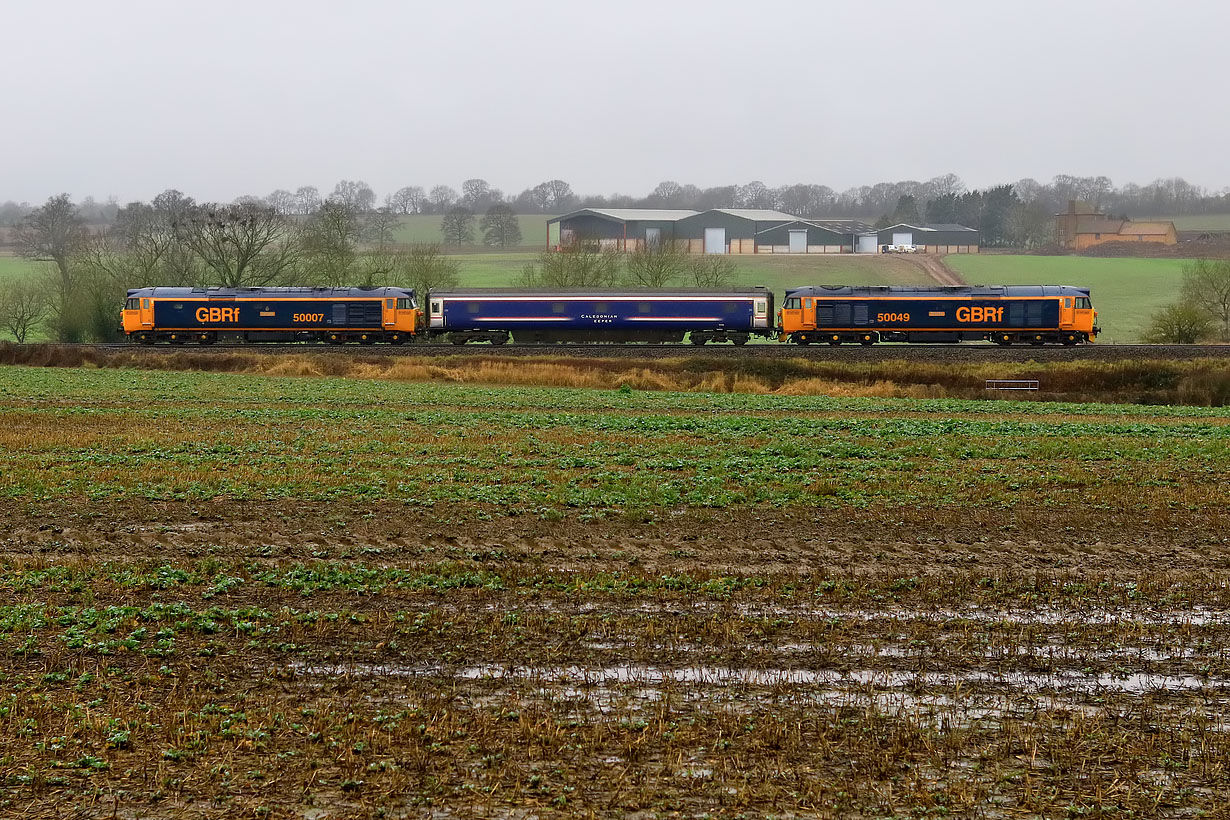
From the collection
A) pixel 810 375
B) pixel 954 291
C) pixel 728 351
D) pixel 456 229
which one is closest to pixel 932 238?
pixel 456 229

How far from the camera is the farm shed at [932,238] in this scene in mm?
156000

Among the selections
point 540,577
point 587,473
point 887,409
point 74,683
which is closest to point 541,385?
point 887,409

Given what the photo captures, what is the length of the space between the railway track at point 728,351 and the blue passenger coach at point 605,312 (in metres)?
1.46

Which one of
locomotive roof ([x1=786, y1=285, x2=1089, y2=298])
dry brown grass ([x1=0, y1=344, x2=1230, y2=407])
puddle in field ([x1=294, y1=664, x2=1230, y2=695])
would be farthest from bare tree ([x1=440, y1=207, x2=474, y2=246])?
puddle in field ([x1=294, y1=664, x2=1230, y2=695])

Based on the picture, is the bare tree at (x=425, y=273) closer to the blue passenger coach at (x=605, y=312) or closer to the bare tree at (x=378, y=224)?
the blue passenger coach at (x=605, y=312)

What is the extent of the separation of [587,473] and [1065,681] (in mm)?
13079

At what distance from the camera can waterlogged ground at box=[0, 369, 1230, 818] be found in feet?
28.0

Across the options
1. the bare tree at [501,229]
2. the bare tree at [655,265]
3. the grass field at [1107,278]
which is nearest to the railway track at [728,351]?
the bare tree at [655,265]

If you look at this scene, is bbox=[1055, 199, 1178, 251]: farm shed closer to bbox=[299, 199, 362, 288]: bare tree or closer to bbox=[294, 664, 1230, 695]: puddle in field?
bbox=[299, 199, 362, 288]: bare tree

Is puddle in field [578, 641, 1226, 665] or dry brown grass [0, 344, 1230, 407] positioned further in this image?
dry brown grass [0, 344, 1230, 407]

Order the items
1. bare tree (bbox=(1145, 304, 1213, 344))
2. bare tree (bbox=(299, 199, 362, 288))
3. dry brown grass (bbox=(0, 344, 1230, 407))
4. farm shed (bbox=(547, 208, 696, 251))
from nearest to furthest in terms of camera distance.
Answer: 1. dry brown grass (bbox=(0, 344, 1230, 407))
2. bare tree (bbox=(1145, 304, 1213, 344))
3. bare tree (bbox=(299, 199, 362, 288))
4. farm shed (bbox=(547, 208, 696, 251))

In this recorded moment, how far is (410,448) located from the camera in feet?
86.9

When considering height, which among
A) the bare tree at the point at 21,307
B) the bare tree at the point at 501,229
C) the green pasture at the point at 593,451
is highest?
the bare tree at the point at 501,229

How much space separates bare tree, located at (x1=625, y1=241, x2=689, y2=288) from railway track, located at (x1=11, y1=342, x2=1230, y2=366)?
23.5m
